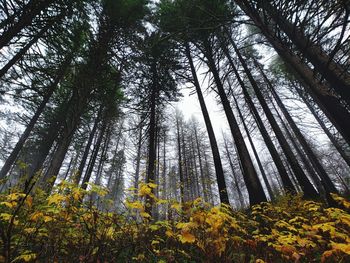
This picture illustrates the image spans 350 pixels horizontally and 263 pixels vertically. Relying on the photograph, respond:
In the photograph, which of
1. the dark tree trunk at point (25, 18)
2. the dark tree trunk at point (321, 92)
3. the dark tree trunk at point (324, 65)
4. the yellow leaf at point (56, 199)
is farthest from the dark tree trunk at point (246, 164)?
the dark tree trunk at point (25, 18)

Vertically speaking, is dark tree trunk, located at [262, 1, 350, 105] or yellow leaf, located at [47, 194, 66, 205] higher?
dark tree trunk, located at [262, 1, 350, 105]

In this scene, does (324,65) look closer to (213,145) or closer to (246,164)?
(246,164)

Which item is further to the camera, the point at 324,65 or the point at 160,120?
the point at 160,120

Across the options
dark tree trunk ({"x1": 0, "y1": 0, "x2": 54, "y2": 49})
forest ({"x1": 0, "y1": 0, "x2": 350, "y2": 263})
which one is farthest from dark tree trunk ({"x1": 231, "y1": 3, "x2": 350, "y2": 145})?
dark tree trunk ({"x1": 0, "y1": 0, "x2": 54, "y2": 49})

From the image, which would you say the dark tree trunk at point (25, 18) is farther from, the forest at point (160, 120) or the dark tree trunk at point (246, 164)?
the dark tree trunk at point (246, 164)

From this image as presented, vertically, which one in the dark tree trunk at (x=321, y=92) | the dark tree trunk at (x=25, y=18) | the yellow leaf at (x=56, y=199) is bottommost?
the yellow leaf at (x=56, y=199)

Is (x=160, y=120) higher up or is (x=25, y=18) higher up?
(x=160, y=120)

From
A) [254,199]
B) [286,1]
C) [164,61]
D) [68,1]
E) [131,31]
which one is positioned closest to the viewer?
[286,1]

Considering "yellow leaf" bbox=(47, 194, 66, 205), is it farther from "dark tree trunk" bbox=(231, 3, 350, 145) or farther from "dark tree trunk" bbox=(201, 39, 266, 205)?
"dark tree trunk" bbox=(201, 39, 266, 205)

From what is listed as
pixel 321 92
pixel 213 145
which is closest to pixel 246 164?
pixel 213 145

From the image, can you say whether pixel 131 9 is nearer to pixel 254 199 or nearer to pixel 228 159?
pixel 254 199

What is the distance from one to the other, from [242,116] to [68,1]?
520 inches

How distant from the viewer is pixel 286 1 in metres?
2.55

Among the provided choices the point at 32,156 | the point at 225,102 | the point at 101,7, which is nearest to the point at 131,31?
the point at 101,7
